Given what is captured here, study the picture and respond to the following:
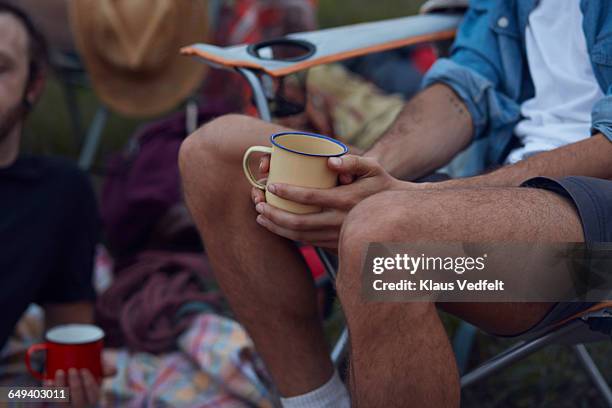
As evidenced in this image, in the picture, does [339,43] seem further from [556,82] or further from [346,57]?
[556,82]

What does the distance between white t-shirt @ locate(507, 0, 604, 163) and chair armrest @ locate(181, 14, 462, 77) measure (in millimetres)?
270

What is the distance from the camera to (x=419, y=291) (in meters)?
1.27

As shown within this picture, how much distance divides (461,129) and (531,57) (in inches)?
8.7

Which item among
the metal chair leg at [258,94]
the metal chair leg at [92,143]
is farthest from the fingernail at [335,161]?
the metal chair leg at [92,143]

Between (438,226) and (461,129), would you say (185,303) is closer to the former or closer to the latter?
(461,129)

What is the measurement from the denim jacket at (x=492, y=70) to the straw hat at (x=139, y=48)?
152cm

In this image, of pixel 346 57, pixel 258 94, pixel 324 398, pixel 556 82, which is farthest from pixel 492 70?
pixel 324 398

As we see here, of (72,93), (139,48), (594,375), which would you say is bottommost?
(594,375)

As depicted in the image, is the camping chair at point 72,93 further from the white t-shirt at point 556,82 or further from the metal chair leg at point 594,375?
the metal chair leg at point 594,375

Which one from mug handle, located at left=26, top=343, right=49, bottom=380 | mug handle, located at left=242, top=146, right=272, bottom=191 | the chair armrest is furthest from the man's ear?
mug handle, located at left=242, top=146, right=272, bottom=191

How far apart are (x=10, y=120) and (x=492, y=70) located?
45.6 inches

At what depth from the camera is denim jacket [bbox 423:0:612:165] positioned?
1.99 meters

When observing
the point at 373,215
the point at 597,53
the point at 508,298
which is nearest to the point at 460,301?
the point at 508,298

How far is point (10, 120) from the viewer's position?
2135 mm
